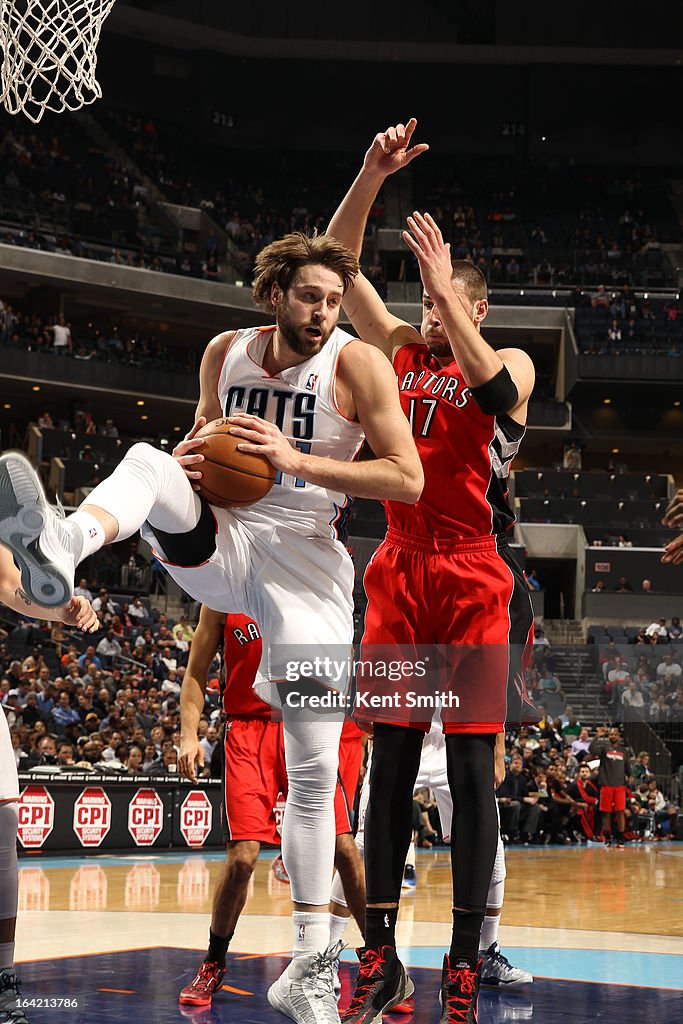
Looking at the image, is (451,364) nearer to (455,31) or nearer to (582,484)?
(582,484)

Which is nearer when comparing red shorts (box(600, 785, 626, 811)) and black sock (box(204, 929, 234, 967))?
black sock (box(204, 929, 234, 967))

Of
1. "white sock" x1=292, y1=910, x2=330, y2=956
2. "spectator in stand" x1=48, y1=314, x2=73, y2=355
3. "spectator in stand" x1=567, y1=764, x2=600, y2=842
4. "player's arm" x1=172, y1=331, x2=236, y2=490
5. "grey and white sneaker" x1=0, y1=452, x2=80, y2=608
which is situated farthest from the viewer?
"spectator in stand" x1=48, y1=314, x2=73, y2=355

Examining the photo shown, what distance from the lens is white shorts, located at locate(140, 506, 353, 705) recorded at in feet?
12.4

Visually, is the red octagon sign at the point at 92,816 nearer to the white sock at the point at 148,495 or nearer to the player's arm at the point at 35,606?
the player's arm at the point at 35,606

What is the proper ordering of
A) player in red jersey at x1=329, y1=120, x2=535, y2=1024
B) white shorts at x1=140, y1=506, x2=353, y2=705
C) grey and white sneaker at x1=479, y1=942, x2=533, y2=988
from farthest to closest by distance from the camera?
grey and white sneaker at x1=479, y1=942, x2=533, y2=988 < player in red jersey at x1=329, y1=120, x2=535, y2=1024 < white shorts at x1=140, y1=506, x2=353, y2=705

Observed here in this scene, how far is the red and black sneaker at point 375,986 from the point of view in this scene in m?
3.98

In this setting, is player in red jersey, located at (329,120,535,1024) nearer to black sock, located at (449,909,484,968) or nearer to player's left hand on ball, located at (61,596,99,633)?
black sock, located at (449,909,484,968)

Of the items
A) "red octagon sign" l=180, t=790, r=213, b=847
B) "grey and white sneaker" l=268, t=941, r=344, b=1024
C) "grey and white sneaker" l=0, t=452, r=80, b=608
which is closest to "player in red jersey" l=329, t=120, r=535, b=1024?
"grey and white sneaker" l=268, t=941, r=344, b=1024

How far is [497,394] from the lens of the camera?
4289 millimetres

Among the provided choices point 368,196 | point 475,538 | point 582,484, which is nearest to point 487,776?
point 475,538

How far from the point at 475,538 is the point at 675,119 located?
41419 millimetres

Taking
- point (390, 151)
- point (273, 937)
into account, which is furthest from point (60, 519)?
point (273, 937)

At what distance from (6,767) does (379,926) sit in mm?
1422

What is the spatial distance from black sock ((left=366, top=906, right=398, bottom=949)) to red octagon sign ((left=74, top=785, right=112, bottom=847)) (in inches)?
380
